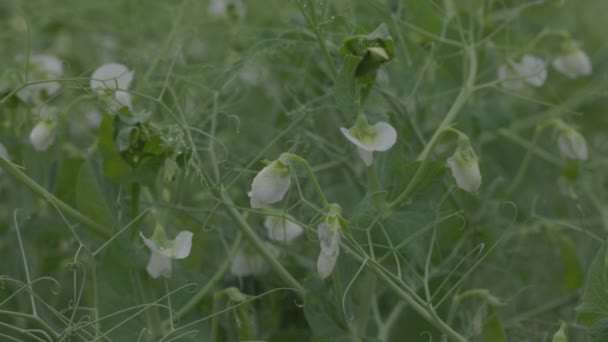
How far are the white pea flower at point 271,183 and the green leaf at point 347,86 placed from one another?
105 mm

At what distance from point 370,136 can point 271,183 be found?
123 millimetres

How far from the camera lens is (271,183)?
0.81 meters

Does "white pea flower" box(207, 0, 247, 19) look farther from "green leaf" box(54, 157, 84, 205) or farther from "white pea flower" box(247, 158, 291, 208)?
"white pea flower" box(247, 158, 291, 208)

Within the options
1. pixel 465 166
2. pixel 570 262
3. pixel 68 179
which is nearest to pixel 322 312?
pixel 465 166

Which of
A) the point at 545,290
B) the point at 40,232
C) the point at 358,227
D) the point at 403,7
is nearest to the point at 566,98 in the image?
the point at 545,290

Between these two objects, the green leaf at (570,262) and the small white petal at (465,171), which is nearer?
the small white petal at (465,171)

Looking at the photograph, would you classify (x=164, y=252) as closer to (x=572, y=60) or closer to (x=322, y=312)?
(x=322, y=312)

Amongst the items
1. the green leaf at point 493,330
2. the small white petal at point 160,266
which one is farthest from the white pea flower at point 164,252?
the green leaf at point 493,330

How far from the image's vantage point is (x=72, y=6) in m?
1.66

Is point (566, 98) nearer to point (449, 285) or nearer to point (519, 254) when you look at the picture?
point (519, 254)

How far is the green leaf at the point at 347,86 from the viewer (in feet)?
2.75

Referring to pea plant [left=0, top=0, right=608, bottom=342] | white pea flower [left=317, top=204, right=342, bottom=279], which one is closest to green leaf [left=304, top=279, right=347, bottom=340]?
pea plant [left=0, top=0, right=608, bottom=342]

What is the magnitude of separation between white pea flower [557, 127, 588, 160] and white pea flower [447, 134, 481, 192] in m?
0.27

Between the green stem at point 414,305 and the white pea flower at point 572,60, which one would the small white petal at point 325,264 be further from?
the white pea flower at point 572,60
